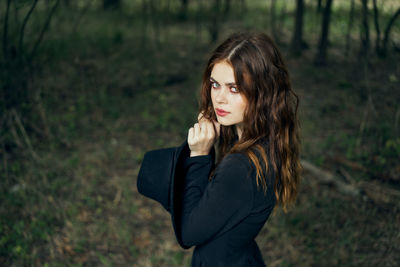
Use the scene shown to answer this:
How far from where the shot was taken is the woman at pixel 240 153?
1.34 metres

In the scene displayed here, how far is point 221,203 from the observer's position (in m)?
1.32

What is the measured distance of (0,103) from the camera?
3.46 metres

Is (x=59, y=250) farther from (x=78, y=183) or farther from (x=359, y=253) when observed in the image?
(x=359, y=253)

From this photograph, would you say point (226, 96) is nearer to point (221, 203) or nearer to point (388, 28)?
point (221, 203)

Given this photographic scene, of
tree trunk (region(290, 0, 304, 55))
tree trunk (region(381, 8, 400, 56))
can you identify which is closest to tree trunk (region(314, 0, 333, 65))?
tree trunk (region(290, 0, 304, 55))

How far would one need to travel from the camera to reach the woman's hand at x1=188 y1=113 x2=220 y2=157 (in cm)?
143

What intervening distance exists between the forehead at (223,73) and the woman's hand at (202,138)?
Answer: 0.21 metres

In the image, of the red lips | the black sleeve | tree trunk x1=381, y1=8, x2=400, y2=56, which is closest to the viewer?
the black sleeve

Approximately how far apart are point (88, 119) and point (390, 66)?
13.4 feet

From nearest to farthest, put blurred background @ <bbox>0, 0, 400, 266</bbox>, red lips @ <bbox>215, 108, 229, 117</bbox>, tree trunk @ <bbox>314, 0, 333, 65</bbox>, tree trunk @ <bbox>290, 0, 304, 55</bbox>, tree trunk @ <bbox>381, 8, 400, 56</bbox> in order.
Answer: red lips @ <bbox>215, 108, 229, 117</bbox> < blurred background @ <bbox>0, 0, 400, 266</bbox> < tree trunk @ <bbox>381, 8, 400, 56</bbox> < tree trunk @ <bbox>314, 0, 333, 65</bbox> < tree trunk @ <bbox>290, 0, 304, 55</bbox>

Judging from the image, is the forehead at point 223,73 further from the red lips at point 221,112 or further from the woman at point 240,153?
the red lips at point 221,112

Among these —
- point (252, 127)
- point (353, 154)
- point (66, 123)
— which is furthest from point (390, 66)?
point (66, 123)

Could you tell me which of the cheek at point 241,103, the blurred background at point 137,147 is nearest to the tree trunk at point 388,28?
the blurred background at point 137,147

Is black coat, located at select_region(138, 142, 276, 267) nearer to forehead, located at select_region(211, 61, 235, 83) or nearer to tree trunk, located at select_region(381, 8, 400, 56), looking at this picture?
forehead, located at select_region(211, 61, 235, 83)
